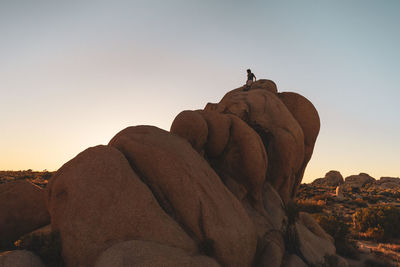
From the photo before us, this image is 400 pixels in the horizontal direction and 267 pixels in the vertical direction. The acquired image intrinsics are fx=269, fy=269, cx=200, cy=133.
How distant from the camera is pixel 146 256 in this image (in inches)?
303

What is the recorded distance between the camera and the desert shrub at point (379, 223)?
23281 millimetres

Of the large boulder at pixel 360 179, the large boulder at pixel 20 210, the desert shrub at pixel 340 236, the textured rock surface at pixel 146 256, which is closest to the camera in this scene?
the textured rock surface at pixel 146 256

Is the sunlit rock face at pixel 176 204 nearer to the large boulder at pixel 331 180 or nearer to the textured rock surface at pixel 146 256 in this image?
the textured rock surface at pixel 146 256

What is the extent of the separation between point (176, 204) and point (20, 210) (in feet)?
28.5

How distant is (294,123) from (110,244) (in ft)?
48.6

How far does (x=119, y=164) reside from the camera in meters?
10.1

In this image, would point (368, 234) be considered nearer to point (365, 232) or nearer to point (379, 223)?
point (365, 232)

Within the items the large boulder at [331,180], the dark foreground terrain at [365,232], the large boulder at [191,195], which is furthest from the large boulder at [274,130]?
the large boulder at [331,180]

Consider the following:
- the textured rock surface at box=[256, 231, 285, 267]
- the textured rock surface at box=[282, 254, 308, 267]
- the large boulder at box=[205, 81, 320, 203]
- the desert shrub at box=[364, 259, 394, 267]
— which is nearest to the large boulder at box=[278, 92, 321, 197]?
the large boulder at box=[205, 81, 320, 203]

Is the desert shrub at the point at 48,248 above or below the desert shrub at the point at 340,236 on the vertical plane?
above

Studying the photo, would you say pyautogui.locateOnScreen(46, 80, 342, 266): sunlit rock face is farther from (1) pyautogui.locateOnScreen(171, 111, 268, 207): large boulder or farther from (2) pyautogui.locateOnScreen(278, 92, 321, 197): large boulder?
(2) pyautogui.locateOnScreen(278, 92, 321, 197): large boulder

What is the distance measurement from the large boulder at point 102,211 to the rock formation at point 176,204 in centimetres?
3

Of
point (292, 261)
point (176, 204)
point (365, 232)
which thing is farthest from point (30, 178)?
point (365, 232)

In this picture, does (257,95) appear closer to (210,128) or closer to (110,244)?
(210,128)
